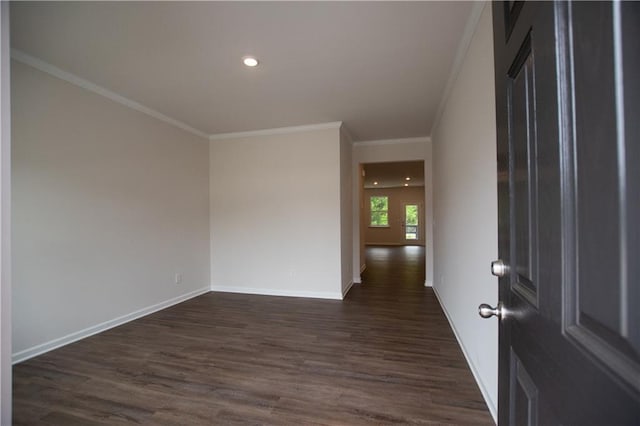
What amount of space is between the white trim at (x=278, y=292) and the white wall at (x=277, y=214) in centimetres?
2

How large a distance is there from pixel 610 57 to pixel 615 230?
23cm

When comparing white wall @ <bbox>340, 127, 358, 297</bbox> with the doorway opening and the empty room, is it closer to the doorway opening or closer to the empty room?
the empty room

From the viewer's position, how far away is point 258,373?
215cm

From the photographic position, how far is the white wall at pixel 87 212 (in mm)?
2361

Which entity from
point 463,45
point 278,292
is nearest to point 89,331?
point 278,292

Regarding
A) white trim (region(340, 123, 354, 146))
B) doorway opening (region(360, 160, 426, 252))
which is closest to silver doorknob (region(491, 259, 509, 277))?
white trim (region(340, 123, 354, 146))

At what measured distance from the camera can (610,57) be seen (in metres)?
0.37

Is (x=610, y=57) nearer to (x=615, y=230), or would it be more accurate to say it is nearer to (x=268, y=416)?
(x=615, y=230)

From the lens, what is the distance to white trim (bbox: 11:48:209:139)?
233cm

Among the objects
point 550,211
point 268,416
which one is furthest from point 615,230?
point 268,416

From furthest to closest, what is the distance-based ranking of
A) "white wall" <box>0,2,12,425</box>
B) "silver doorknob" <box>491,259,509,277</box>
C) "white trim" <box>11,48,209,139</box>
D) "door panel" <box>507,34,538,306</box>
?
"white trim" <box>11,48,209,139</box> < "white wall" <box>0,2,12,425</box> < "silver doorknob" <box>491,259,509,277</box> < "door panel" <box>507,34,538,306</box>

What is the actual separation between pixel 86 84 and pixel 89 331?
98.6 inches

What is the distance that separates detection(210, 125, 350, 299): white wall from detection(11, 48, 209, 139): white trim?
3.36 ft

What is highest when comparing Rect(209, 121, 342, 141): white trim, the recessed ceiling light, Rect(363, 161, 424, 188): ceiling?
the recessed ceiling light
